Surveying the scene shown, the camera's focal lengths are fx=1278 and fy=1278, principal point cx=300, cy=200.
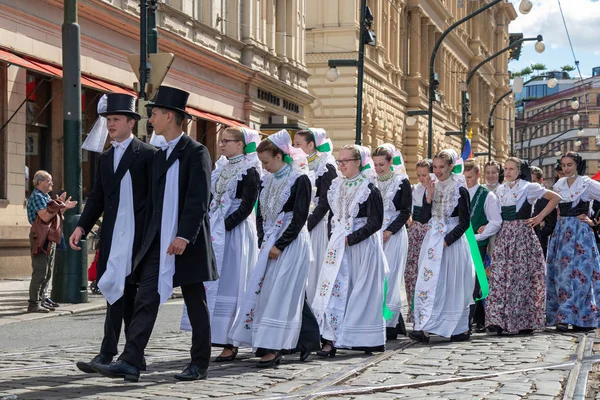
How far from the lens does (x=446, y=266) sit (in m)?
12.1

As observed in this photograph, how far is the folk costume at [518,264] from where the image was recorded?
1315 centimetres

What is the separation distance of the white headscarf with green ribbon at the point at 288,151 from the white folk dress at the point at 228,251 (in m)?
0.33

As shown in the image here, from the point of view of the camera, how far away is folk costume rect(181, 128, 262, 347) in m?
9.80

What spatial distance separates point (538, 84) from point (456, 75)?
105997 millimetres

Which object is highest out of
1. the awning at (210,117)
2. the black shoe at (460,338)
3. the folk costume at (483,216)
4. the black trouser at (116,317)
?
the awning at (210,117)

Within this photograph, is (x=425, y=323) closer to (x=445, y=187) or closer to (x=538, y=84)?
(x=445, y=187)

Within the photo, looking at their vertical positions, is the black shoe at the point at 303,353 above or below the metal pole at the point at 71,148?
below

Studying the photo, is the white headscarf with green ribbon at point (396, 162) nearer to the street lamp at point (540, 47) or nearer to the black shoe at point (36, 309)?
the black shoe at point (36, 309)

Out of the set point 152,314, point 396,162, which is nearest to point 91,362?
point 152,314

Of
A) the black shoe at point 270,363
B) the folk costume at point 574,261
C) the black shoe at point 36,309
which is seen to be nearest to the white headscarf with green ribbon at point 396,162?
the folk costume at point 574,261

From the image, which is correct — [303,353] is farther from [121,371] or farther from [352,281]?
[121,371]

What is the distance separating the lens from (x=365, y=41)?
1041 inches

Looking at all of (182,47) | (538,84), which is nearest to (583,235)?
(182,47)

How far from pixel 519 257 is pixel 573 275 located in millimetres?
1046
